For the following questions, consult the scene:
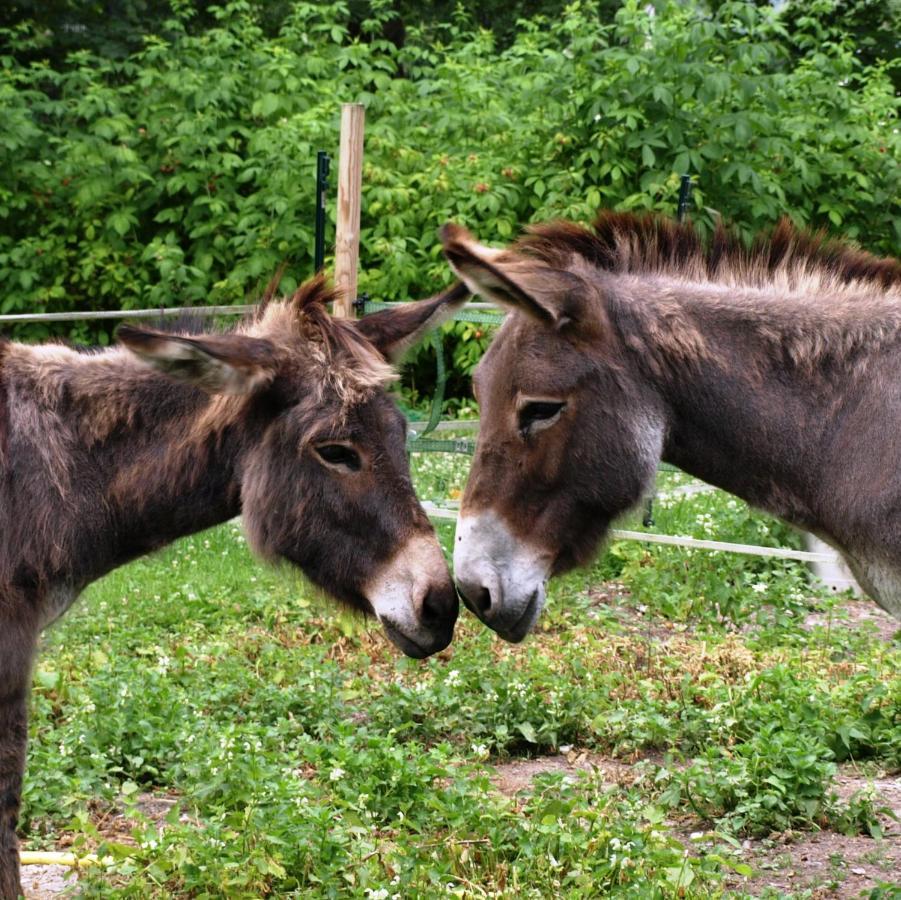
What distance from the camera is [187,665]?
5.48 m

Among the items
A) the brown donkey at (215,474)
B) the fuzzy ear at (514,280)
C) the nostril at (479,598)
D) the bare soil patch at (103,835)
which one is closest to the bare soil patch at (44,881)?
the bare soil patch at (103,835)

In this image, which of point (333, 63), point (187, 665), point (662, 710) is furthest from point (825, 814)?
point (333, 63)

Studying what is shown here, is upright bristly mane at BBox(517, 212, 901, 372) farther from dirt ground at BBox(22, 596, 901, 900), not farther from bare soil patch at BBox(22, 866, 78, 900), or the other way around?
bare soil patch at BBox(22, 866, 78, 900)

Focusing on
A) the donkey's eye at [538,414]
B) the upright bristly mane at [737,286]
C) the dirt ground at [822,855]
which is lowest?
the dirt ground at [822,855]

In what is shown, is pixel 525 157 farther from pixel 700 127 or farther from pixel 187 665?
pixel 187 665

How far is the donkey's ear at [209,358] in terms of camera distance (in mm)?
3281

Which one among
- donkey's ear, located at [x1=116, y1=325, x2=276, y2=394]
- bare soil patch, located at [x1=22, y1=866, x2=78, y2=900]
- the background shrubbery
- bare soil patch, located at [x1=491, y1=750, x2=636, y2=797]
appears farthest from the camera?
the background shrubbery

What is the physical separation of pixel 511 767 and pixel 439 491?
358 centimetres

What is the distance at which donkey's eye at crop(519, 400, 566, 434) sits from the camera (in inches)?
138

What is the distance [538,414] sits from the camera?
353 cm

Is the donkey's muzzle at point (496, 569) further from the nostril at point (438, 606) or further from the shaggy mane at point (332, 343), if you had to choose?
the shaggy mane at point (332, 343)

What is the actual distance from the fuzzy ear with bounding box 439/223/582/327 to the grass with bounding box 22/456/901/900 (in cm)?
99

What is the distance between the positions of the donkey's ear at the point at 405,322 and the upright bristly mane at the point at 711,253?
12.5 inches

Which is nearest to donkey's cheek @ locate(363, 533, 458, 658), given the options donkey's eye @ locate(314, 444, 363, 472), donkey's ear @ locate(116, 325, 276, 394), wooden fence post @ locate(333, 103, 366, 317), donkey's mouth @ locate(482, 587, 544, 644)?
donkey's mouth @ locate(482, 587, 544, 644)
